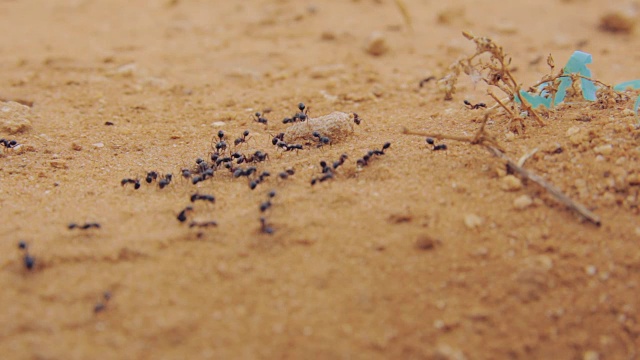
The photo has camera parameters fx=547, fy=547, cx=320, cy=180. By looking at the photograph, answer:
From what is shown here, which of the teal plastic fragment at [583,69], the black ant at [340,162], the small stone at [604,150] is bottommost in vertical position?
the black ant at [340,162]

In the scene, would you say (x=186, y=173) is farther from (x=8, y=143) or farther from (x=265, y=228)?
(x=8, y=143)

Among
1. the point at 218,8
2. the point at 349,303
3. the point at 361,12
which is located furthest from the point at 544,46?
the point at 349,303

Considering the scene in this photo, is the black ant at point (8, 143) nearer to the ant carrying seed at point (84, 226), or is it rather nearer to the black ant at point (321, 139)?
the ant carrying seed at point (84, 226)

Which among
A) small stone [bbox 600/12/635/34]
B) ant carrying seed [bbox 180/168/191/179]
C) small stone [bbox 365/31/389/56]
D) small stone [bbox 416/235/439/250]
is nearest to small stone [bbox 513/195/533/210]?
small stone [bbox 416/235/439/250]

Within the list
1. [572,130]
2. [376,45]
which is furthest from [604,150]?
[376,45]

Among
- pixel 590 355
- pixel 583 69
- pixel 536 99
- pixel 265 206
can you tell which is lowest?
pixel 590 355

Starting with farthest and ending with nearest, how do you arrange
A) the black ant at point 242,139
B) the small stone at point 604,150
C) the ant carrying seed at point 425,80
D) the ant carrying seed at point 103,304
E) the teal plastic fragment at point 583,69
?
the ant carrying seed at point 425,80 → the black ant at point 242,139 → the teal plastic fragment at point 583,69 → the small stone at point 604,150 → the ant carrying seed at point 103,304

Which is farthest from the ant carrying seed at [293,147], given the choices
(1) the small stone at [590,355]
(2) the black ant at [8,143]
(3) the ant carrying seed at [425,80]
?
(1) the small stone at [590,355]

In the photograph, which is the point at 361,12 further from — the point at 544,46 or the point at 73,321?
the point at 73,321
